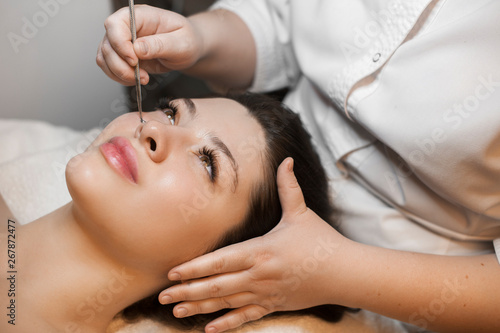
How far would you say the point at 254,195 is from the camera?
870mm

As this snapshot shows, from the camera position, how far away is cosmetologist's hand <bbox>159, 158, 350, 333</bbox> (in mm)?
784

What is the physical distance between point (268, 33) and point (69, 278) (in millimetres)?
822

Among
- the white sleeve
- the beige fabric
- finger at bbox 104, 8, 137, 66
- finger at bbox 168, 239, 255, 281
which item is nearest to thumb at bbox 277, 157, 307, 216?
finger at bbox 168, 239, 255, 281

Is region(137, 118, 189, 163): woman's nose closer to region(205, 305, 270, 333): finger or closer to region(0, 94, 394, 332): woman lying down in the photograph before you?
region(0, 94, 394, 332): woman lying down

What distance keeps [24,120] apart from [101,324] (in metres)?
0.64

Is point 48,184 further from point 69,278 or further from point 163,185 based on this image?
point 163,185

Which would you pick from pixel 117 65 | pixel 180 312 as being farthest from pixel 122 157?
pixel 180 312

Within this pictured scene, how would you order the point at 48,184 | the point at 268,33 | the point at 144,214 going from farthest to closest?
the point at 268,33 < the point at 48,184 < the point at 144,214

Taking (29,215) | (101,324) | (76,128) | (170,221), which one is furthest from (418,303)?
(76,128)

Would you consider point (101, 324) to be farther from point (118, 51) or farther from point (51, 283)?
point (118, 51)

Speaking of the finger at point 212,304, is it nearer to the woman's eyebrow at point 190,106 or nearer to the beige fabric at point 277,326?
the beige fabric at point 277,326

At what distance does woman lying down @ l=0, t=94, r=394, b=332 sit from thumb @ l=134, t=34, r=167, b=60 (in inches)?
4.3

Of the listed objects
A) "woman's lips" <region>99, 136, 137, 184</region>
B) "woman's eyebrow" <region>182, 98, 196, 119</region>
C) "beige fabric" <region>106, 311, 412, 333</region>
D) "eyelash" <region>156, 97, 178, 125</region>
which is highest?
"woman's eyebrow" <region>182, 98, 196, 119</region>

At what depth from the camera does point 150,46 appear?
0.83m
